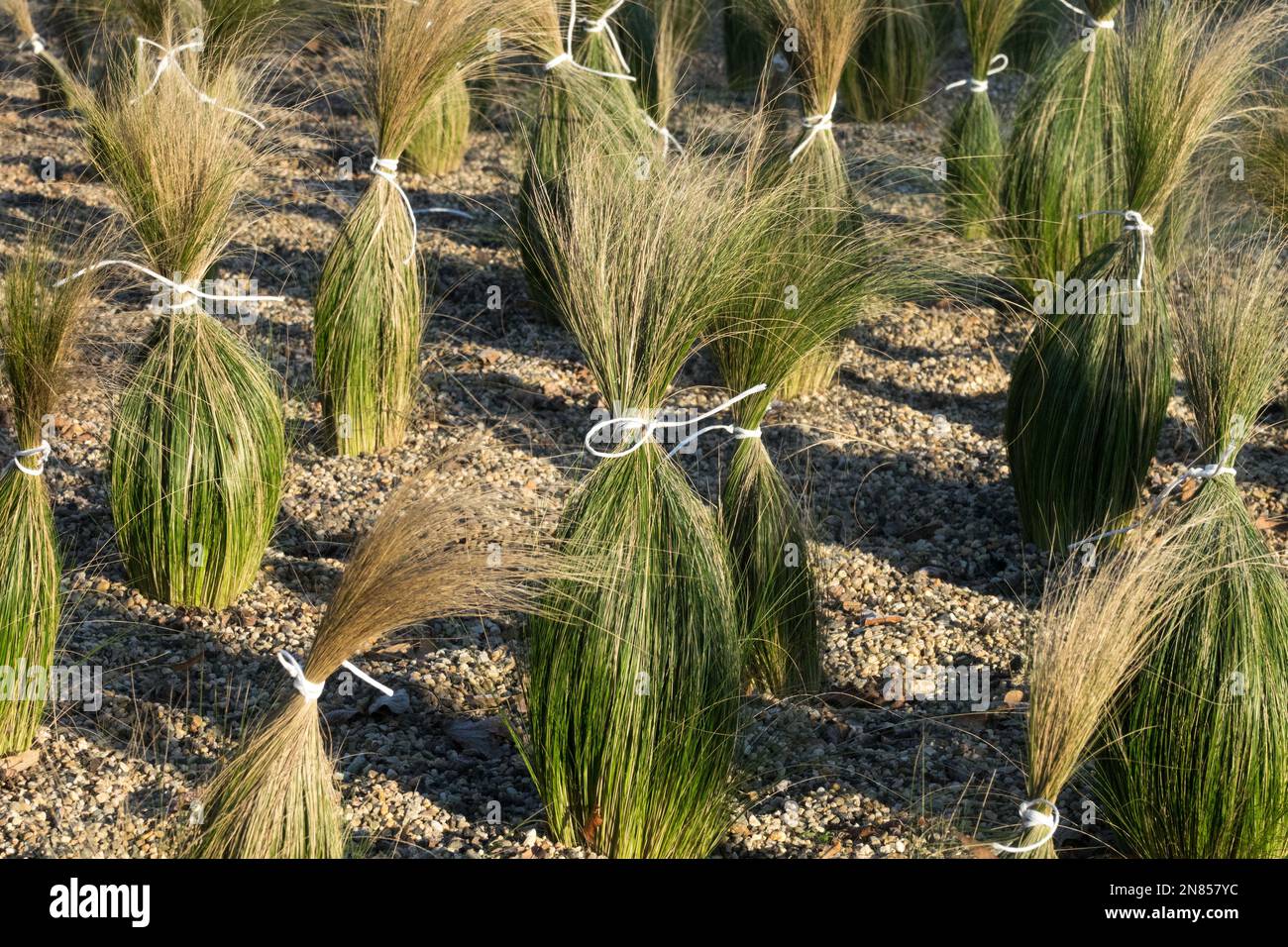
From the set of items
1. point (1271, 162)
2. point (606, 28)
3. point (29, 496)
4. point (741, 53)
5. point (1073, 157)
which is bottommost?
point (29, 496)

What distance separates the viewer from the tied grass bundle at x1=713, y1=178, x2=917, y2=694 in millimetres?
3516

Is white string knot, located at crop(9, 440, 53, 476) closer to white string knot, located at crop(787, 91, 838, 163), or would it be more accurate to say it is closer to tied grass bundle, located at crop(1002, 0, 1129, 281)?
white string knot, located at crop(787, 91, 838, 163)

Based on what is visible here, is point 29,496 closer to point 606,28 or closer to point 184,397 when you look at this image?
point 184,397

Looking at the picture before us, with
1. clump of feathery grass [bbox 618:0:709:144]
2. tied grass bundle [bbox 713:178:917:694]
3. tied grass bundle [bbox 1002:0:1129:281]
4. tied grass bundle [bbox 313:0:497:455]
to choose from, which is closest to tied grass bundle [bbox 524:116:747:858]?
tied grass bundle [bbox 713:178:917:694]

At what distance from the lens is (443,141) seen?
6.80m

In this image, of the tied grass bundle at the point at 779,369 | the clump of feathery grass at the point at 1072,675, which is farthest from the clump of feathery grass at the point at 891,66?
the clump of feathery grass at the point at 1072,675

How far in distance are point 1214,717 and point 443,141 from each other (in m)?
4.86

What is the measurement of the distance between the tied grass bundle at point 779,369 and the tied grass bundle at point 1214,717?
2.89 ft

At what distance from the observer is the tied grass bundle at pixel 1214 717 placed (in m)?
2.98

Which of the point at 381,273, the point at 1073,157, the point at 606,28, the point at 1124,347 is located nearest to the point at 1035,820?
the point at 1124,347

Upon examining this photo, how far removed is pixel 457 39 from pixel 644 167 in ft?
3.53

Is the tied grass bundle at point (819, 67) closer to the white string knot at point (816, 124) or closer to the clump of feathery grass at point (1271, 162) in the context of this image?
the white string knot at point (816, 124)

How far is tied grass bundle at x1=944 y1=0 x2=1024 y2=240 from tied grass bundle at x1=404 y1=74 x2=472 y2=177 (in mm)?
2284

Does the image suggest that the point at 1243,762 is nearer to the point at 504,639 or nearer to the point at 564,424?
the point at 504,639
